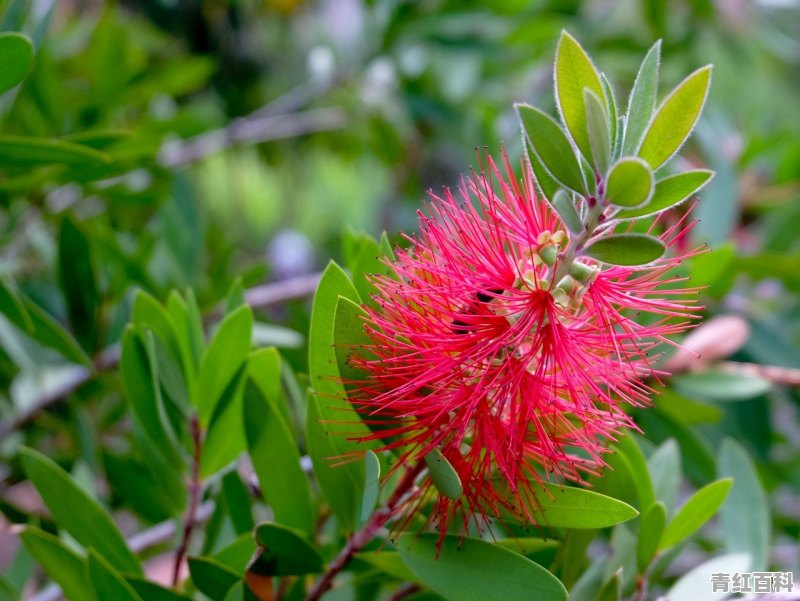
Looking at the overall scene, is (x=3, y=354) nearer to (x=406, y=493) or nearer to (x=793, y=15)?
(x=406, y=493)

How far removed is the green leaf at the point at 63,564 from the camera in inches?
21.3

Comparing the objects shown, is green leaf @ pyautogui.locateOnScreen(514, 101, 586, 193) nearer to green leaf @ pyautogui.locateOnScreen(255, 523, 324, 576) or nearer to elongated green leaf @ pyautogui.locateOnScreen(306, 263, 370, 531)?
elongated green leaf @ pyautogui.locateOnScreen(306, 263, 370, 531)

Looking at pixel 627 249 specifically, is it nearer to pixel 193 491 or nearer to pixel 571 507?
pixel 571 507

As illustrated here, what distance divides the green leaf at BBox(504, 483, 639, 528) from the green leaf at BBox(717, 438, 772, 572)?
0.96 ft

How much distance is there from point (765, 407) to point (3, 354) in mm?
953

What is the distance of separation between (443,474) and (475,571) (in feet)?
0.28

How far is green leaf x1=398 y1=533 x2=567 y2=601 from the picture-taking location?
46 centimetres

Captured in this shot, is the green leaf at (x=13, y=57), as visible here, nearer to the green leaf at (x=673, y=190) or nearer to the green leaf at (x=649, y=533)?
the green leaf at (x=673, y=190)

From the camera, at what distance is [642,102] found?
429mm

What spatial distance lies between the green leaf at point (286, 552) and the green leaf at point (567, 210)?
274mm

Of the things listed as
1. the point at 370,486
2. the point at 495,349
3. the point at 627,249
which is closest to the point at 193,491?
the point at 370,486

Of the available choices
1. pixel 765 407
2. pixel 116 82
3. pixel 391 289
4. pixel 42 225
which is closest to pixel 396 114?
pixel 116 82

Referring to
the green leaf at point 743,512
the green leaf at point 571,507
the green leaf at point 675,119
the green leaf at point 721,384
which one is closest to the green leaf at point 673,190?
the green leaf at point 675,119

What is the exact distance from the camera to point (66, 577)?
0.55 metres
